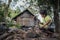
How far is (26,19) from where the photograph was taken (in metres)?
6.54

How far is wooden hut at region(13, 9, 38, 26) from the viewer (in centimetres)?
601

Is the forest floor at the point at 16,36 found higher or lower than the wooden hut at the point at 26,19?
lower

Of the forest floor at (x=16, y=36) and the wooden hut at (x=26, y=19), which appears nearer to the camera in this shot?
the forest floor at (x=16, y=36)

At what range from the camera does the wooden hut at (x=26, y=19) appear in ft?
19.7

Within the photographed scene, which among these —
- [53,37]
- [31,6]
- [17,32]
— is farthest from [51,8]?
[17,32]

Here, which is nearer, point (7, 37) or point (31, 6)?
point (7, 37)

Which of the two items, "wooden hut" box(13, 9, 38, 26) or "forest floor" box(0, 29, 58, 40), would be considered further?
"wooden hut" box(13, 9, 38, 26)

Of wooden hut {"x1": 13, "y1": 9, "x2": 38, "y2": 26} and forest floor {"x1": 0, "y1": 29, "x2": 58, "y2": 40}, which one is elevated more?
wooden hut {"x1": 13, "y1": 9, "x2": 38, "y2": 26}

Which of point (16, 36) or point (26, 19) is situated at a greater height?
point (26, 19)

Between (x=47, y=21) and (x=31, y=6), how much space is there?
36.5 inches

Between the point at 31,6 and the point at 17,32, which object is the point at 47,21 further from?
the point at 17,32

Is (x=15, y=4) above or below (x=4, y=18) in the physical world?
above

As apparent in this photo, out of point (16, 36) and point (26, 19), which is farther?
point (26, 19)

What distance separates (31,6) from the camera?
5.42m
